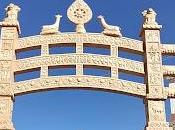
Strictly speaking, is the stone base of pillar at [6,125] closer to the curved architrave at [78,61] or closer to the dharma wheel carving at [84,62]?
the dharma wheel carving at [84,62]

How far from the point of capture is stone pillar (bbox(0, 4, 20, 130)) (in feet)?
27.7

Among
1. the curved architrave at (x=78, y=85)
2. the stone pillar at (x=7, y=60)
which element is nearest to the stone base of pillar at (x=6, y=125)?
the stone pillar at (x=7, y=60)

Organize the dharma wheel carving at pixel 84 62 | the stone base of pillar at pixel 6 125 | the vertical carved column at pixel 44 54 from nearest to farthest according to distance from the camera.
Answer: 1. the stone base of pillar at pixel 6 125
2. the dharma wheel carving at pixel 84 62
3. the vertical carved column at pixel 44 54

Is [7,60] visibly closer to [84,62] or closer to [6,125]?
[6,125]

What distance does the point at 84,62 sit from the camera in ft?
29.7

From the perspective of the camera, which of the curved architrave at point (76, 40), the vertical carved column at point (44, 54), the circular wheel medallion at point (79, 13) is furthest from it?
the circular wheel medallion at point (79, 13)

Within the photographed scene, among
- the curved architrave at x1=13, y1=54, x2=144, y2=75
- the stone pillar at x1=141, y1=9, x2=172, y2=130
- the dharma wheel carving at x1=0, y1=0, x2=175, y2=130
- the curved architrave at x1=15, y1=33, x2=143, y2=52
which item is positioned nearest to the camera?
the stone pillar at x1=141, y1=9, x2=172, y2=130

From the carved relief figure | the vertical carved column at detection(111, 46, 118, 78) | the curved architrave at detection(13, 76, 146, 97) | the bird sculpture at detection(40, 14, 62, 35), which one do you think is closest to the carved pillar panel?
the curved architrave at detection(13, 76, 146, 97)

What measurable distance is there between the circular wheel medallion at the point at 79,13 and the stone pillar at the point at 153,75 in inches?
53.1

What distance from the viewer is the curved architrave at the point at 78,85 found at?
8.80m

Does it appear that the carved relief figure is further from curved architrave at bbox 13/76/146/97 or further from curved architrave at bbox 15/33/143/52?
curved architrave at bbox 13/76/146/97

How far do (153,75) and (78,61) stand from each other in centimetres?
171

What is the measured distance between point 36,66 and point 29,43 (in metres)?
0.61

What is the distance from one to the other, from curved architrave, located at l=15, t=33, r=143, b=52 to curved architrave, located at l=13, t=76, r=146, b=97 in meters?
0.89
